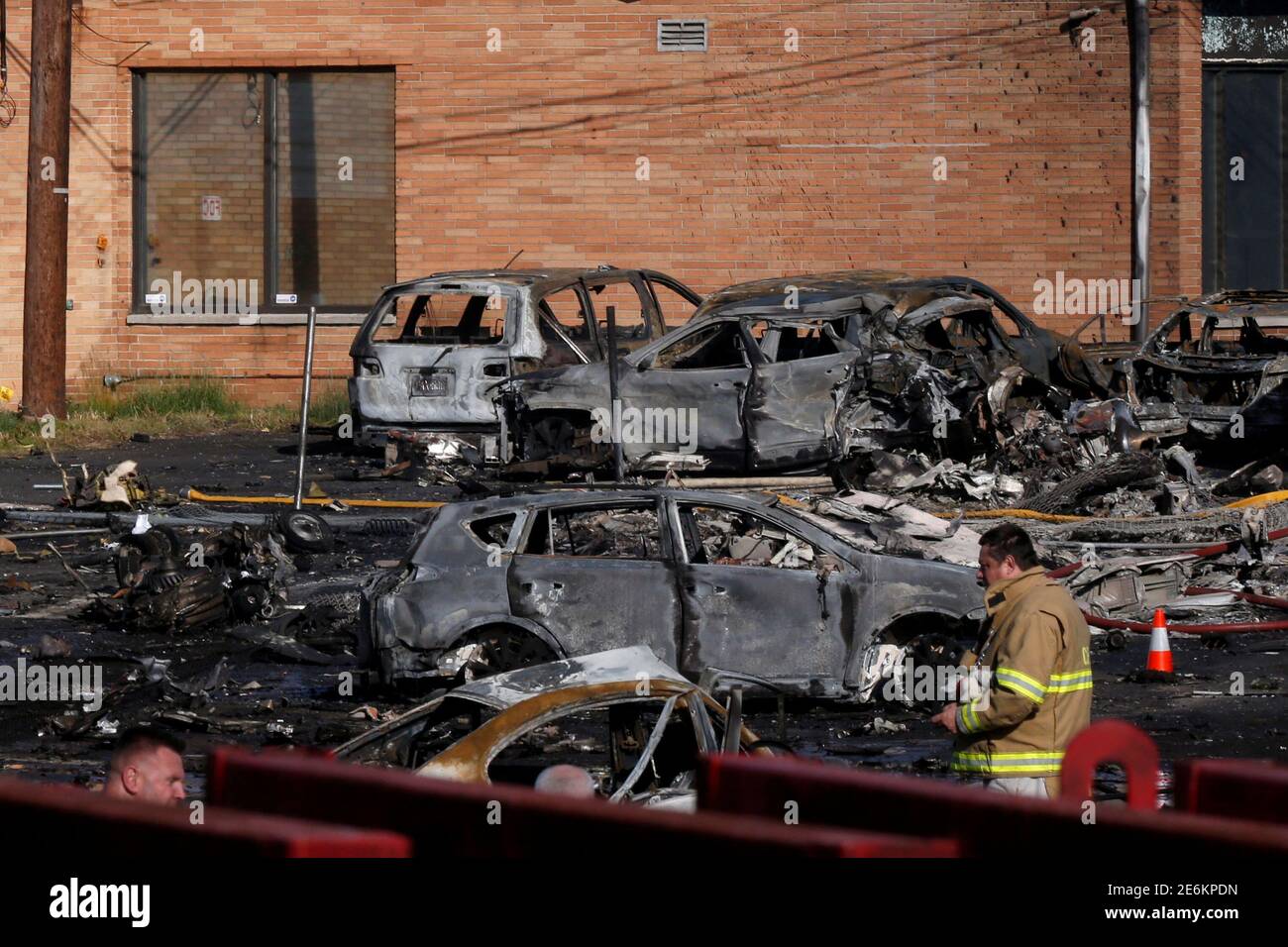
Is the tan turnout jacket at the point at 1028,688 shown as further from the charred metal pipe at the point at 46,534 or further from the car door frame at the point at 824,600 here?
the charred metal pipe at the point at 46,534

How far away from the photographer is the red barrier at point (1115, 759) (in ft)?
14.7

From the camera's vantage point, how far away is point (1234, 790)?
3.98 m

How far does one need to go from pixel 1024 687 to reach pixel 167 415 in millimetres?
17466

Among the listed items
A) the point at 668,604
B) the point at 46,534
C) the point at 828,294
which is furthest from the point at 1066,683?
the point at 828,294

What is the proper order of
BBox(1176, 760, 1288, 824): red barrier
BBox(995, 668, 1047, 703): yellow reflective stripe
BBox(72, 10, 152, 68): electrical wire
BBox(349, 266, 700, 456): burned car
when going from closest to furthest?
BBox(1176, 760, 1288, 824): red barrier < BBox(995, 668, 1047, 703): yellow reflective stripe < BBox(349, 266, 700, 456): burned car < BBox(72, 10, 152, 68): electrical wire

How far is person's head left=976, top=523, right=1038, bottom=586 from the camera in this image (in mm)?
6352

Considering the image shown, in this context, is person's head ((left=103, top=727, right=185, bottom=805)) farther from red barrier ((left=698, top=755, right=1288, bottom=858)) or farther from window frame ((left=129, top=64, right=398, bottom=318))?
window frame ((left=129, top=64, right=398, bottom=318))

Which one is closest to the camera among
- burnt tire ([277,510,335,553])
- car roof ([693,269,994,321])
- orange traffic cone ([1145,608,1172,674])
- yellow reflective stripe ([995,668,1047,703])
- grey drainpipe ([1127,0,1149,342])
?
yellow reflective stripe ([995,668,1047,703])

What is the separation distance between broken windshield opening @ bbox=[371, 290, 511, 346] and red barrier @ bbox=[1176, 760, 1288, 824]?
1423 centimetres

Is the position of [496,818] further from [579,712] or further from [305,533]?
[305,533]

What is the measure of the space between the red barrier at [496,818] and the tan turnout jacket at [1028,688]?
2.56m

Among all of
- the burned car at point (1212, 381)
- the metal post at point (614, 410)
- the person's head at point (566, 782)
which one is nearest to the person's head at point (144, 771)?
the person's head at point (566, 782)

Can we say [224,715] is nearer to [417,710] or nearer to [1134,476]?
[417,710]

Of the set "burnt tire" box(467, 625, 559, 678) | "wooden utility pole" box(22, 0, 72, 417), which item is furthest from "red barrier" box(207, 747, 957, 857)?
"wooden utility pole" box(22, 0, 72, 417)
